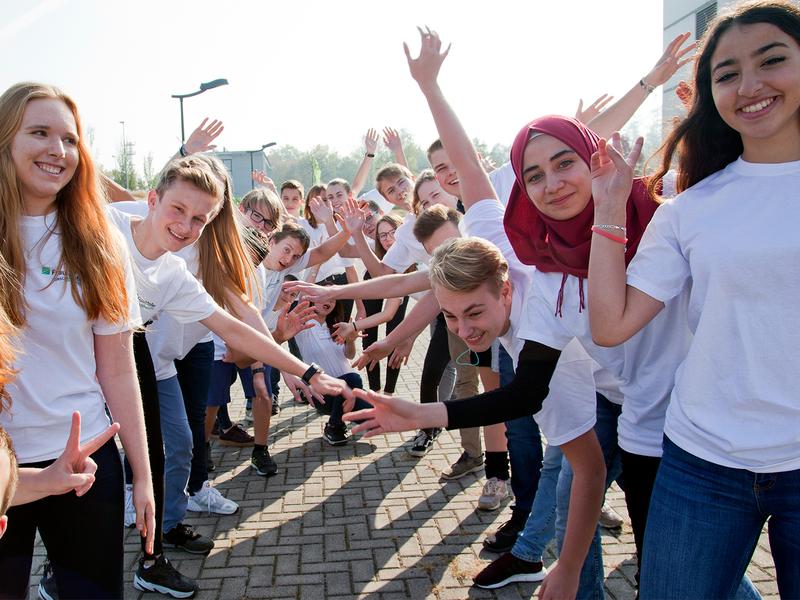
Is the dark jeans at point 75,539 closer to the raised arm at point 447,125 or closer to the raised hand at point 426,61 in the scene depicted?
the raised arm at point 447,125

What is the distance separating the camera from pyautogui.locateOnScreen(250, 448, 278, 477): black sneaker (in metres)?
4.89

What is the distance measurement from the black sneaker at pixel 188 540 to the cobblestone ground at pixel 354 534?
0.16 ft

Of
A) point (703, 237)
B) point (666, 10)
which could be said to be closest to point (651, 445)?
point (703, 237)

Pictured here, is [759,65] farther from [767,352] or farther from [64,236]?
[64,236]

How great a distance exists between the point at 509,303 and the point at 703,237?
94 centimetres

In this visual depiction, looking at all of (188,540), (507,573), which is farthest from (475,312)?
(188,540)

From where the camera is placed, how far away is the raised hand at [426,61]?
309 cm

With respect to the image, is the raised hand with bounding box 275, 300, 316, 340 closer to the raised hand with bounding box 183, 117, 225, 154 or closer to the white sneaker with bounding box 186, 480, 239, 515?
the white sneaker with bounding box 186, 480, 239, 515

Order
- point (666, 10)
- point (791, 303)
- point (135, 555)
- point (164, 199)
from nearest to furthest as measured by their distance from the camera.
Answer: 1. point (791, 303)
2. point (164, 199)
3. point (135, 555)
4. point (666, 10)

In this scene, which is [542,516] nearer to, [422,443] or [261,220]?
[422,443]

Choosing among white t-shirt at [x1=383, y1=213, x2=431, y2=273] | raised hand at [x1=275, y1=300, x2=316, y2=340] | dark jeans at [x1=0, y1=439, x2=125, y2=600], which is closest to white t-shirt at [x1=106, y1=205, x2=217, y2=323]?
raised hand at [x1=275, y1=300, x2=316, y2=340]

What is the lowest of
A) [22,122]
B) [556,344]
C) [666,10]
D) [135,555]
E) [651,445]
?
[135,555]

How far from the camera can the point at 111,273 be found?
7.19ft

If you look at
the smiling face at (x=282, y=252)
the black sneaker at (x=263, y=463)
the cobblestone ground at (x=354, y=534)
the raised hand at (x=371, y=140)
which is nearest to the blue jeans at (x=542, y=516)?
the cobblestone ground at (x=354, y=534)
